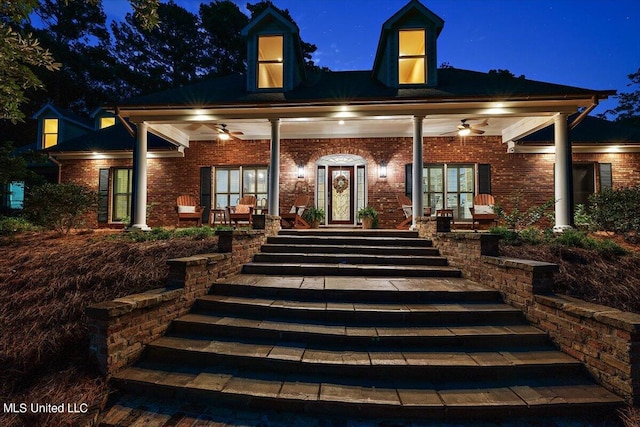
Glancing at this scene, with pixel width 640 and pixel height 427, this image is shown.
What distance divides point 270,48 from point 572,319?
8613 millimetres

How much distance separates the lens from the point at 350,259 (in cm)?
510

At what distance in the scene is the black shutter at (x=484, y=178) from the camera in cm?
870

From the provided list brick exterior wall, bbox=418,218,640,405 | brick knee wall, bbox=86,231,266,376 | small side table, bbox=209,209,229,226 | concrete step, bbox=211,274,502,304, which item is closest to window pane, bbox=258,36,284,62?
small side table, bbox=209,209,229,226

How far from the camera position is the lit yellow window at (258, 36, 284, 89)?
25.5 feet

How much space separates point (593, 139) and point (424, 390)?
33.2ft

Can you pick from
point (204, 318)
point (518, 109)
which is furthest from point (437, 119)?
point (204, 318)

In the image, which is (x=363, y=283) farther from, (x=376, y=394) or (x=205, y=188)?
(x=205, y=188)

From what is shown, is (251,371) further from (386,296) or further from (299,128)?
(299,128)

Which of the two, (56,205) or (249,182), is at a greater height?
(249,182)

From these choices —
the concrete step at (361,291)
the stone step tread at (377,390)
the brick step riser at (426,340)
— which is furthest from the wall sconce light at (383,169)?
the stone step tread at (377,390)

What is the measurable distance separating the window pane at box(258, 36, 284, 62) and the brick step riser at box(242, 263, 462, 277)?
6052 millimetres

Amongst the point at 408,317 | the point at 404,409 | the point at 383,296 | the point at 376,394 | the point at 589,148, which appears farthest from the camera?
the point at 589,148

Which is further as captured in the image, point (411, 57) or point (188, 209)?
point (188, 209)

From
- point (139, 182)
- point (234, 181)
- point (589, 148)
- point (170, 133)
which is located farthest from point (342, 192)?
point (589, 148)
